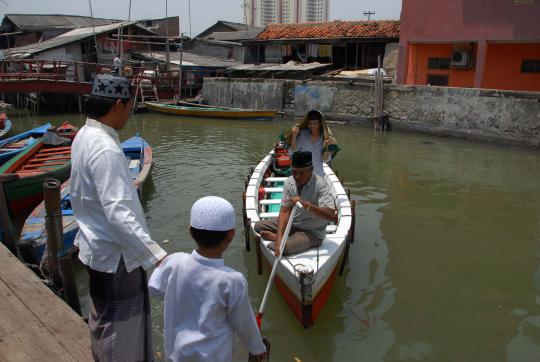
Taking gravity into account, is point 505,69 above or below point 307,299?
above

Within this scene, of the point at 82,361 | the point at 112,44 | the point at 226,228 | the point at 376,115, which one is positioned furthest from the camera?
the point at 112,44

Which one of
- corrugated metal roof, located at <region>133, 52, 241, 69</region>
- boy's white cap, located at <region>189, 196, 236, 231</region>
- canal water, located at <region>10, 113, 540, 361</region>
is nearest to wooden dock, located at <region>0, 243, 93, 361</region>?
canal water, located at <region>10, 113, 540, 361</region>

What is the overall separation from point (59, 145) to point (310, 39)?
1792 cm

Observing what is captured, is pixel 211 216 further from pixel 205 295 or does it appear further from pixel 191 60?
pixel 191 60

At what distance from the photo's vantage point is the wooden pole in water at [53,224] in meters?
4.26

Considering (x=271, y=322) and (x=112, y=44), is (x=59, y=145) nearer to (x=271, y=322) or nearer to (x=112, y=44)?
(x=271, y=322)

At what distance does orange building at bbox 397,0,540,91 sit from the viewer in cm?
1642

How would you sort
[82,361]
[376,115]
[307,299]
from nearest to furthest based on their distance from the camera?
1. [82,361]
2. [307,299]
3. [376,115]

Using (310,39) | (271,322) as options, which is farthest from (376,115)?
(271,322)

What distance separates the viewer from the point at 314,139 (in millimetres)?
6863

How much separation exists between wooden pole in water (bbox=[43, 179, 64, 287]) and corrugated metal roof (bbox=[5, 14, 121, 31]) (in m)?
35.1

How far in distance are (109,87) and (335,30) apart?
2479cm

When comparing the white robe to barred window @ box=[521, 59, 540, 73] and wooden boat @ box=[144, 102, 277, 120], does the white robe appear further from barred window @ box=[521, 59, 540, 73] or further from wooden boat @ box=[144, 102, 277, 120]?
barred window @ box=[521, 59, 540, 73]

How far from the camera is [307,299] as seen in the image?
442 centimetres
